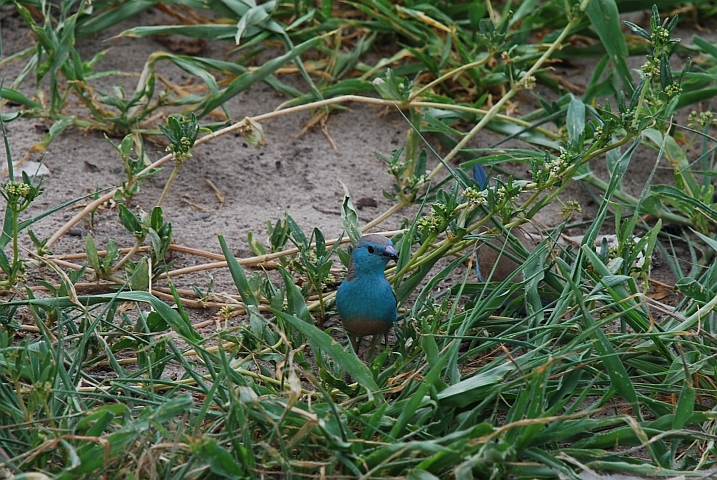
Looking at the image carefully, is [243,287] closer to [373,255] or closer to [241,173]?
[373,255]

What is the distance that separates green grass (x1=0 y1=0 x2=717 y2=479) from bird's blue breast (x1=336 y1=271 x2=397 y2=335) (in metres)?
0.07

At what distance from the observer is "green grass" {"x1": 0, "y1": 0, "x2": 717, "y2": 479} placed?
8.13 feet

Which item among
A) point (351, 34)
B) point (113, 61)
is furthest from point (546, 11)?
point (113, 61)

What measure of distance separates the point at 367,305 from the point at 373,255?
20cm

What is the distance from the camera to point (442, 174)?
4.27m

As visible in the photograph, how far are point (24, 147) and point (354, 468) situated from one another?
2.46 meters

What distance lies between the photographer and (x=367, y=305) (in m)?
3.06

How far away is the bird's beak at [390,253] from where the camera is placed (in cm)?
313

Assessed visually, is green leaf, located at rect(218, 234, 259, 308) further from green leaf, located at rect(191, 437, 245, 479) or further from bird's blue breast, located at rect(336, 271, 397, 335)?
green leaf, located at rect(191, 437, 245, 479)

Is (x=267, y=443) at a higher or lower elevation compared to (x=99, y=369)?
higher

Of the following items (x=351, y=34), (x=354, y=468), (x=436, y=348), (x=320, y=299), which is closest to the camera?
(x=354, y=468)

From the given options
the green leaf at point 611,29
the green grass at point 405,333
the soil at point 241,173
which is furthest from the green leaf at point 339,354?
the green leaf at point 611,29

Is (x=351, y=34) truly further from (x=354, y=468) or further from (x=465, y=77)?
(x=354, y=468)

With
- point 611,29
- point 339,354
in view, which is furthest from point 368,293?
point 611,29
